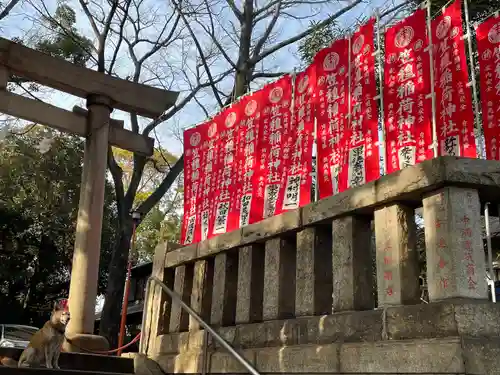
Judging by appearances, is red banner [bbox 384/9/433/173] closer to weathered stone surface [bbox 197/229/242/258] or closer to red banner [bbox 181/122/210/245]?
weathered stone surface [bbox 197/229/242/258]

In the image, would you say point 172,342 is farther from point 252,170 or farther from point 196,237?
point 252,170

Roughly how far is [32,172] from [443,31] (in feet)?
60.4

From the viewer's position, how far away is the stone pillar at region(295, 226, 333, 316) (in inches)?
196

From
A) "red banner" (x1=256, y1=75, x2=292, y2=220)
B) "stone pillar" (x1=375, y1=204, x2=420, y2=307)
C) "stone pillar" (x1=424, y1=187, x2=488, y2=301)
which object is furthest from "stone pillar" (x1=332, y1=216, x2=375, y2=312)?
"red banner" (x1=256, y1=75, x2=292, y2=220)

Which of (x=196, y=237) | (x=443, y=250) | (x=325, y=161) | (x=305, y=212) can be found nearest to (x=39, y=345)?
(x=196, y=237)

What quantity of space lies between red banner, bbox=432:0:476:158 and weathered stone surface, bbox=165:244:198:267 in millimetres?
3391

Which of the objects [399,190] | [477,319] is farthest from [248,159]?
[477,319]

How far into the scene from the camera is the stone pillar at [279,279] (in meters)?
5.36

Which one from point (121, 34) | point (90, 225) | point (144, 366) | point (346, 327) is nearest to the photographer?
point (346, 327)

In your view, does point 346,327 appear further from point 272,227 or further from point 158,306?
point 158,306

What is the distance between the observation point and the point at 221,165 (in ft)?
25.5

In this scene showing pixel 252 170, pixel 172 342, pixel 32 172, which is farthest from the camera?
pixel 32 172

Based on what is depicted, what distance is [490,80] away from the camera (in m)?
4.96

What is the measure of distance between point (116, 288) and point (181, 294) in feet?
21.5
